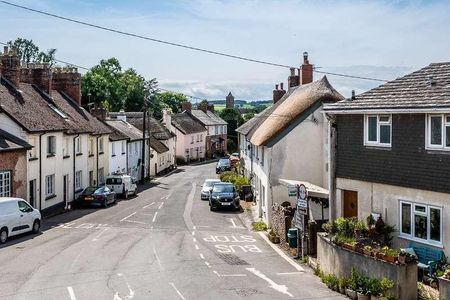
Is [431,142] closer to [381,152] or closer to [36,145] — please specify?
[381,152]

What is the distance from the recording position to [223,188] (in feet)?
139

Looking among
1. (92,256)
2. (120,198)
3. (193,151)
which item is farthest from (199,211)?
(193,151)

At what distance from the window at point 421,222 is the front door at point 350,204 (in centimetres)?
286

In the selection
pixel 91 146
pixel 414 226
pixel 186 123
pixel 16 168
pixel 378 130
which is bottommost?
A: pixel 414 226

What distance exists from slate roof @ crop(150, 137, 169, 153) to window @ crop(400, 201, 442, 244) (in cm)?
5420

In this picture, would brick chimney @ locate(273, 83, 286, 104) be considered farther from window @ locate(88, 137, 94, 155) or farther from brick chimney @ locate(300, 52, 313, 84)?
window @ locate(88, 137, 94, 155)

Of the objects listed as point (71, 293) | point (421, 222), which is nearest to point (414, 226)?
point (421, 222)

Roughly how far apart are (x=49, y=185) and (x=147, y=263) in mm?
18955

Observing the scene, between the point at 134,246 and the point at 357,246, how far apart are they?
444 inches

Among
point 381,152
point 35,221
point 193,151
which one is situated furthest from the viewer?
point 193,151

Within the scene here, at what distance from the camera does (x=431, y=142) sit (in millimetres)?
18656

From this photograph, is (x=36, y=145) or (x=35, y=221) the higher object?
(x=36, y=145)

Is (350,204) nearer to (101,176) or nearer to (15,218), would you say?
(15,218)

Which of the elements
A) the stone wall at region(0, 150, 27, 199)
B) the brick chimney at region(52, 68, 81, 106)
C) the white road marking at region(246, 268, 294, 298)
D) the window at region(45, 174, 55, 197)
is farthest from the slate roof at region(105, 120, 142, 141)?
the white road marking at region(246, 268, 294, 298)
